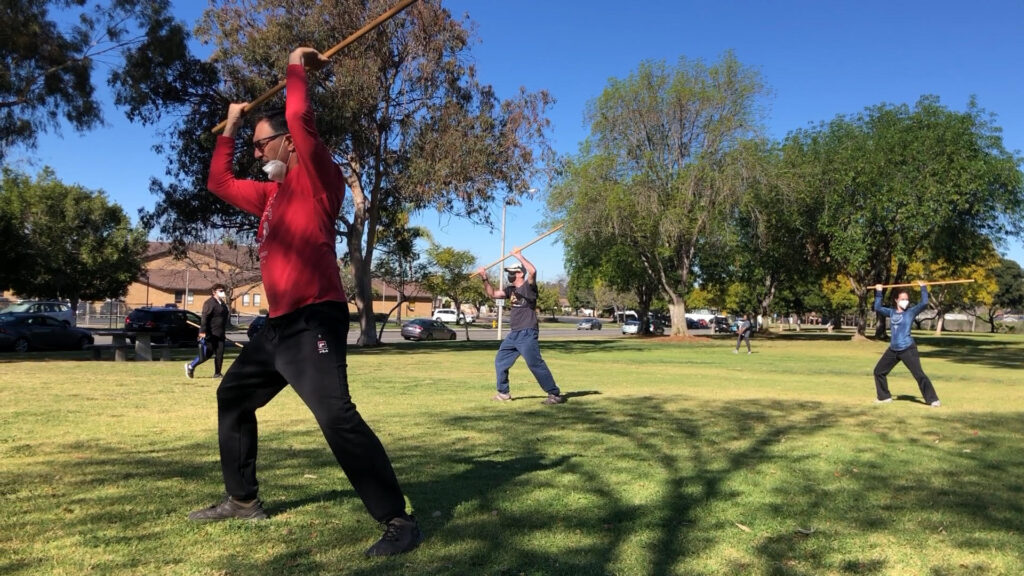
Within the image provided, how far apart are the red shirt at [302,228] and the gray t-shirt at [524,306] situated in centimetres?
589

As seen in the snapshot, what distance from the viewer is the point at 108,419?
7309mm

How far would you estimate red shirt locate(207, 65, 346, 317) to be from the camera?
132 inches

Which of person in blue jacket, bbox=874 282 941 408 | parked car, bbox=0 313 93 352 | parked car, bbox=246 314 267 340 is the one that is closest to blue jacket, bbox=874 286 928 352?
person in blue jacket, bbox=874 282 941 408

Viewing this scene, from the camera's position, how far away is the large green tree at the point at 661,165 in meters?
35.4

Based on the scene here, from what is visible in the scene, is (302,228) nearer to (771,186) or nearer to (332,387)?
(332,387)

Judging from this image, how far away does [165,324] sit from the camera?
2678 centimetres

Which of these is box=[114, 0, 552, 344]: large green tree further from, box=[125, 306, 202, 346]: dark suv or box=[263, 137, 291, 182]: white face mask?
box=[263, 137, 291, 182]: white face mask

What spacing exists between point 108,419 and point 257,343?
15.5 ft

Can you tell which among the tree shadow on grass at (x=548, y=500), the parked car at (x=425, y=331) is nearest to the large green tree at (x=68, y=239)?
the parked car at (x=425, y=331)

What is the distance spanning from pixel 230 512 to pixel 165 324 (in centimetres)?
2565

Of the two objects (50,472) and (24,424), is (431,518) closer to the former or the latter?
(50,472)

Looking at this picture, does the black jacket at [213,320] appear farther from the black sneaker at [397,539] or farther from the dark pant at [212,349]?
the black sneaker at [397,539]

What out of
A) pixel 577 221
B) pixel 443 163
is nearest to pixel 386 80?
pixel 443 163

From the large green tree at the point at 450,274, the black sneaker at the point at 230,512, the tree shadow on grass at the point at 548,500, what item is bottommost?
the tree shadow on grass at the point at 548,500
